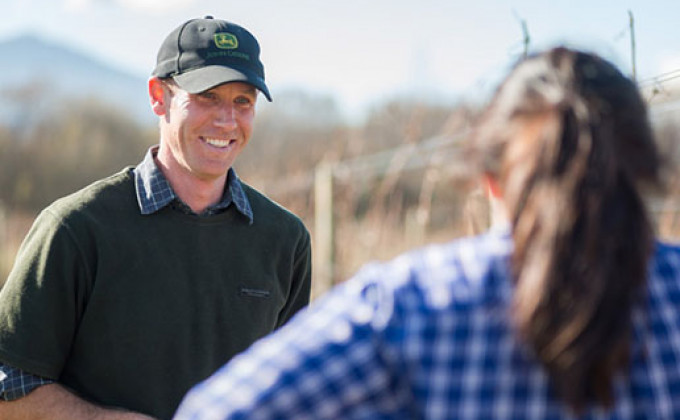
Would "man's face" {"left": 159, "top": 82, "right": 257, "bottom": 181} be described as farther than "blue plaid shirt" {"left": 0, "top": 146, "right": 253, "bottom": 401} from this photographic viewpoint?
Yes

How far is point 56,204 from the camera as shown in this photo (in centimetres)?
228

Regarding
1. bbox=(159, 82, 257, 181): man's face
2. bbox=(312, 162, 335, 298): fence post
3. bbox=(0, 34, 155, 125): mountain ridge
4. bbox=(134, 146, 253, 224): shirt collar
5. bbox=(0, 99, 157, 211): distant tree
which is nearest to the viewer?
bbox=(134, 146, 253, 224): shirt collar

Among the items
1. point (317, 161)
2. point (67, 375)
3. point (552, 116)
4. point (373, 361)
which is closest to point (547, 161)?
point (552, 116)

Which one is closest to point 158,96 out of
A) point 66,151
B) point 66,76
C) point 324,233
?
point 324,233

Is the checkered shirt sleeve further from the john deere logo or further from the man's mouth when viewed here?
the john deere logo

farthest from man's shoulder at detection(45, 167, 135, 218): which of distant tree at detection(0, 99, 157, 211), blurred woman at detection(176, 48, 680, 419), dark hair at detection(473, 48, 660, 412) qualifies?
distant tree at detection(0, 99, 157, 211)

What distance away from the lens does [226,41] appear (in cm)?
254

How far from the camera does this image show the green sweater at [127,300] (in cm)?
214

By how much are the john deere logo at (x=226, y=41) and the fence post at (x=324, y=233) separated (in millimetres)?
4130

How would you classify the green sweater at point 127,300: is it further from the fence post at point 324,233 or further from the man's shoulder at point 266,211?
the fence post at point 324,233

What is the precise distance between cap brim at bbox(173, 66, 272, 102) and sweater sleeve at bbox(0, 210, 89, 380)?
0.59m

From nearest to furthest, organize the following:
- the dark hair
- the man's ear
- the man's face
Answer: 1. the dark hair
2. the man's face
3. the man's ear

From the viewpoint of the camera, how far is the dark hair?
1.07 metres

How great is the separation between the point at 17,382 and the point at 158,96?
102 centimetres
